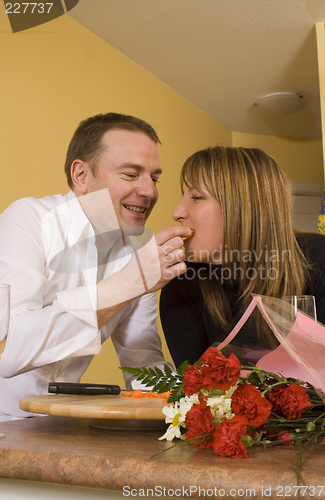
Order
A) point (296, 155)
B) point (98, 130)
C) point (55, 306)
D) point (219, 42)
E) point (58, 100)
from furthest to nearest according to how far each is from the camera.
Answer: point (296, 155)
point (219, 42)
point (58, 100)
point (98, 130)
point (55, 306)

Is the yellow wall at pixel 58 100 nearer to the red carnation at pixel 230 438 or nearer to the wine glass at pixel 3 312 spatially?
the wine glass at pixel 3 312

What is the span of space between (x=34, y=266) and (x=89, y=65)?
5.09ft

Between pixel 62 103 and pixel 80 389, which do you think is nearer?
pixel 80 389

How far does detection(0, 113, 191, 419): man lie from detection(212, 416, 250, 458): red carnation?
49 cm

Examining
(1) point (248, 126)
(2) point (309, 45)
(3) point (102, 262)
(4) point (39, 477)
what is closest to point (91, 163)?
(3) point (102, 262)

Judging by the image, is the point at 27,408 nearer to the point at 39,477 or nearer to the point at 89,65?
the point at 39,477

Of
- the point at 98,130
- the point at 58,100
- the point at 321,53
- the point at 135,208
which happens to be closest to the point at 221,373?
the point at 135,208

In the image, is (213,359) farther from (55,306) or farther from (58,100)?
(58,100)

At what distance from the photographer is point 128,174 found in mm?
1425

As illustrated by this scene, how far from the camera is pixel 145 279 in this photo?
3.26 ft

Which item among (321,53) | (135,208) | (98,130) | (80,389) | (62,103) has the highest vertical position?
(321,53)

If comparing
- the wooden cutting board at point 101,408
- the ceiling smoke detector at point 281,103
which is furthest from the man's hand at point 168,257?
the ceiling smoke detector at point 281,103

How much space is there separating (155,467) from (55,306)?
538 millimetres

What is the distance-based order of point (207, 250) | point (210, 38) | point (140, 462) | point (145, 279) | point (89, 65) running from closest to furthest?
point (140, 462) < point (145, 279) < point (207, 250) < point (89, 65) < point (210, 38)
